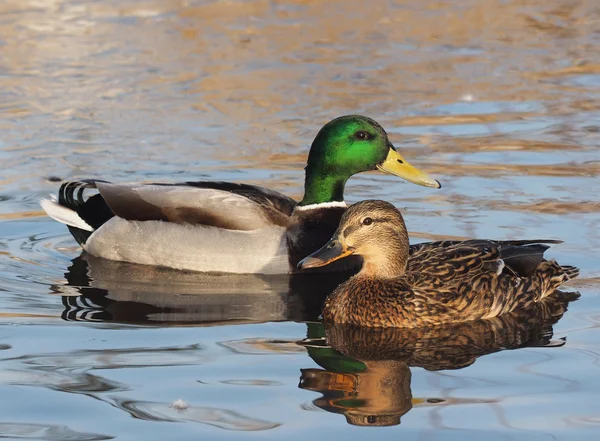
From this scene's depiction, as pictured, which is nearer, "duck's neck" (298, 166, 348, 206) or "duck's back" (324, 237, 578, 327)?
"duck's back" (324, 237, 578, 327)

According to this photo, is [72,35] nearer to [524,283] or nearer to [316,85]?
[316,85]

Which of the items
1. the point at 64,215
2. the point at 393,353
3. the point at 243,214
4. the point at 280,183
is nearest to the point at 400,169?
the point at 243,214

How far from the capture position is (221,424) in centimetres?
548

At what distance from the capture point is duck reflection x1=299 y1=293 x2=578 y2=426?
5.78 m

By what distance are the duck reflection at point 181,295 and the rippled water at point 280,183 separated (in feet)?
0.10

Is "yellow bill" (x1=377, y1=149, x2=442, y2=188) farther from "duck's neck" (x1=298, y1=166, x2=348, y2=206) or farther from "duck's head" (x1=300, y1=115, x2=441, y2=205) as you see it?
"duck's neck" (x1=298, y1=166, x2=348, y2=206)

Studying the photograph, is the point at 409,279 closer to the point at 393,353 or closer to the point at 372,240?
the point at 372,240

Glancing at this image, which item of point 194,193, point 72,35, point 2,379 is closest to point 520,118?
point 194,193

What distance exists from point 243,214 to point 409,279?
1.75 m

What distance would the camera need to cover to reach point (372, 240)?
734 centimetres

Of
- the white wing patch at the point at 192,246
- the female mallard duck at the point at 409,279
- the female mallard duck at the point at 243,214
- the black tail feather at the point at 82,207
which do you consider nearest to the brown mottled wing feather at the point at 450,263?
the female mallard duck at the point at 409,279

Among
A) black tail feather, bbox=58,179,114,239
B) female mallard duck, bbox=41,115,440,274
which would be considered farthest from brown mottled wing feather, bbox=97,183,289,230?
black tail feather, bbox=58,179,114,239

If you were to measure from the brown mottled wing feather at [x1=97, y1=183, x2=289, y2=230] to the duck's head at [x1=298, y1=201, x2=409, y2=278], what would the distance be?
1.46 m

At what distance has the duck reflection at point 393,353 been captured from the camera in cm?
578
